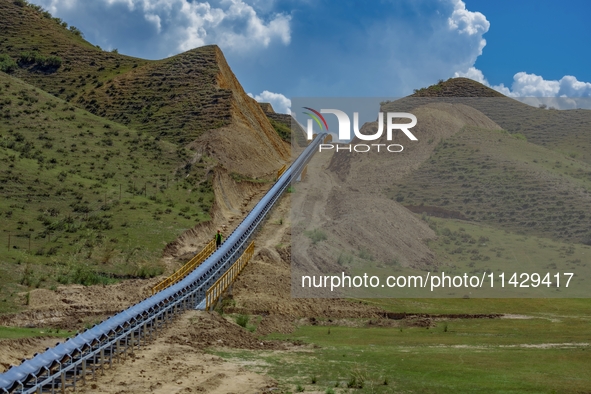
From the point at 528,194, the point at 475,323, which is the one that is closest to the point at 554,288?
the point at 528,194

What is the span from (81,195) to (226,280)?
19.8 metres

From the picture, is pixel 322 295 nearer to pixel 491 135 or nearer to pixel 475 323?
pixel 475 323

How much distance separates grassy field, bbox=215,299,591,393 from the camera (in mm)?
19375

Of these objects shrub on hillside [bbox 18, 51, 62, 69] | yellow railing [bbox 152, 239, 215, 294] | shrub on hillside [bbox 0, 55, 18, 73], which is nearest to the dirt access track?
yellow railing [bbox 152, 239, 215, 294]

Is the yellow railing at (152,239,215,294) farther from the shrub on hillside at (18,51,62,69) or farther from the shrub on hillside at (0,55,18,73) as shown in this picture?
the shrub on hillside at (18,51,62,69)

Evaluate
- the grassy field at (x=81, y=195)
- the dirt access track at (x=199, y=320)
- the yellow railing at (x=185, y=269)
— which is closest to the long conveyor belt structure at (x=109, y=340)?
the dirt access track at (x=199, y=320)

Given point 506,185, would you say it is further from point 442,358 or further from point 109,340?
point 109,340

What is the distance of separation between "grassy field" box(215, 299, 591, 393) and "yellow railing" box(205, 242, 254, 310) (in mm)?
4002

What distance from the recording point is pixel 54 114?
75.4 meters

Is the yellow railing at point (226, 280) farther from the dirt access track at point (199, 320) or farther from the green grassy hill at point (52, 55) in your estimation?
the green grassy hill at point (52, 55)

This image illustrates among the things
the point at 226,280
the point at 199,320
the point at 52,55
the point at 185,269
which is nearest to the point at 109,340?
the point at 199,320

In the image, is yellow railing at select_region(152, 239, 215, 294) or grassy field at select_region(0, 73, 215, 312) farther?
grassy field at select_region(0, 73, 215, 312)

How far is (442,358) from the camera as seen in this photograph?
2370cm

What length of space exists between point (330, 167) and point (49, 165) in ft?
113
